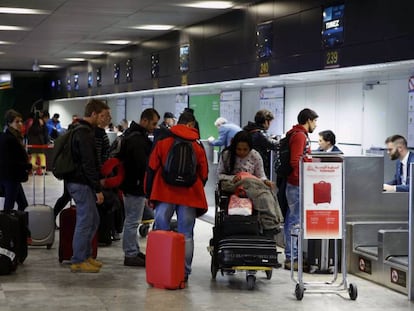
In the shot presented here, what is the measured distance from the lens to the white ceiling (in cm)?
1270

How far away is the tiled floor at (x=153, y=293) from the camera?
6.95m

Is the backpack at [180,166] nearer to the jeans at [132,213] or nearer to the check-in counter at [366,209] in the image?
the jeans at [132,213]

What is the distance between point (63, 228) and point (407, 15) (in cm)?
423

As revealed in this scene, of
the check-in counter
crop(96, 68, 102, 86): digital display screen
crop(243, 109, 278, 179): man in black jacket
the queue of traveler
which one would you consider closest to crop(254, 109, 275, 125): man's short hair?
crop(243, 109, 278, 179): man in black jacket

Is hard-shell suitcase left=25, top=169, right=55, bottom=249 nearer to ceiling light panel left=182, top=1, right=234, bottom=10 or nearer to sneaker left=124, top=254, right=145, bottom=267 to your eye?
sneaker left=124, top=254, right=145, bottom=267

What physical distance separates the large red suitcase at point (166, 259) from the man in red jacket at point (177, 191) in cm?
22

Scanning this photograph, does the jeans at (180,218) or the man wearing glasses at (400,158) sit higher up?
the man wearing glasses at (400,158)

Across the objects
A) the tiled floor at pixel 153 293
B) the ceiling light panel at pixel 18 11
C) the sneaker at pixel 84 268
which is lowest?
the tiled floor at pixel 153 293

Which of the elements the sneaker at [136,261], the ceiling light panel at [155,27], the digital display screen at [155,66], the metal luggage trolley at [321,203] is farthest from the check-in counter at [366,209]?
the digital display screen at [155,66]

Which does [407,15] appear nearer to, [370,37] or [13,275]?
[370,37]

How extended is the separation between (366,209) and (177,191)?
2.18 m

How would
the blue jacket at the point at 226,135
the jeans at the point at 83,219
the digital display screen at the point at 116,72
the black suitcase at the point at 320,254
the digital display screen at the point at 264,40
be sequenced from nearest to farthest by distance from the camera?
the jeans at the point at 83,219 → the black suitcase at the point at 320,254 → the digital display screen at the point at 264,40 → the blue jacket at the point at 226,135 → the digital display screen at the point at 116,72

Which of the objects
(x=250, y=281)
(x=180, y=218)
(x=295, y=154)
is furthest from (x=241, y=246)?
(x=295, y=154)

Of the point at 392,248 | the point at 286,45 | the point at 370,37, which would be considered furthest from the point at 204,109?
the point at 392,248
